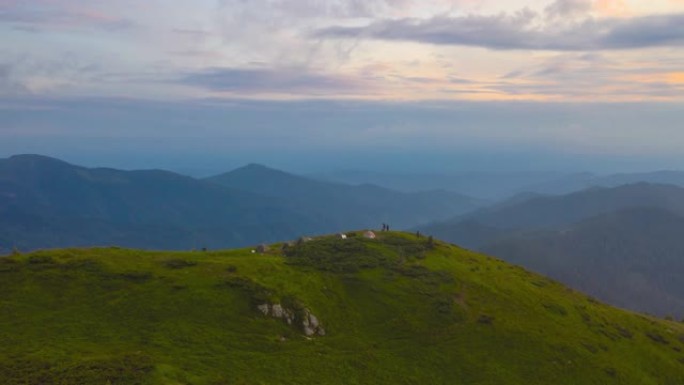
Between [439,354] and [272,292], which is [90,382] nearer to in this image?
[272,292]

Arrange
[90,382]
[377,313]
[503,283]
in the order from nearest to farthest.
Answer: [90,382], [377,313], [503,283]

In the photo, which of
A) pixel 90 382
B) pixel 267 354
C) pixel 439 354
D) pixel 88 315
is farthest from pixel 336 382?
pixel 88 315

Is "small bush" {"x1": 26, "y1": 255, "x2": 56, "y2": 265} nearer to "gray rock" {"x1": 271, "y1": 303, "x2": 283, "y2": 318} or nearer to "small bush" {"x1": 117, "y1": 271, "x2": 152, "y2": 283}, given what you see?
"small bush" {"x1": 117, "y1": 271, "x2": 152, "y2": 283}

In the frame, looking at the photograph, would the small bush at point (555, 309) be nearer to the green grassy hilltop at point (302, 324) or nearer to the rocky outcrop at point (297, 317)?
the green grassy hilltop at point (302, 324)

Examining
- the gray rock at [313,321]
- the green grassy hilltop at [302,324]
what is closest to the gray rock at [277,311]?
the green grassy hilltop at [302,324]

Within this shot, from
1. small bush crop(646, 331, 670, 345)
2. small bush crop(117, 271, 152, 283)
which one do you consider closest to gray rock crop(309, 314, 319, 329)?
small bush crop(117, 271, 152, 283)

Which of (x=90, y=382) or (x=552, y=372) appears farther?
(x=552, y=372)
